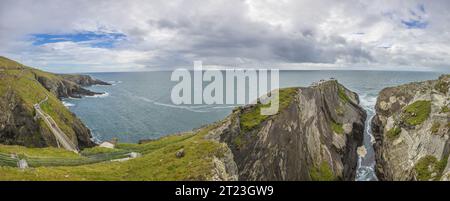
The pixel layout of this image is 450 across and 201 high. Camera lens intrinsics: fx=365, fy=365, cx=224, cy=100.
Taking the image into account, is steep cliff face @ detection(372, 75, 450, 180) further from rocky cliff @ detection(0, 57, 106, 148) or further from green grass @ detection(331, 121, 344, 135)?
rocky cliff @ detection(0, 57, 106, 148)

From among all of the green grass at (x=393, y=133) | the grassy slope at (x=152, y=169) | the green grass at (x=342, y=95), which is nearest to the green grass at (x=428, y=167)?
the green grass at (x=393, y=133)

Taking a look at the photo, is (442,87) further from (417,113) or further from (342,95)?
(342,95)

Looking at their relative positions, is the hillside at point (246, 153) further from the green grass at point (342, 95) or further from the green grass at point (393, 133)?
the green grass at point (393, 133)

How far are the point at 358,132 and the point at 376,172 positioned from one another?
29.7 metres

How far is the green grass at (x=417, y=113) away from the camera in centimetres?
9462

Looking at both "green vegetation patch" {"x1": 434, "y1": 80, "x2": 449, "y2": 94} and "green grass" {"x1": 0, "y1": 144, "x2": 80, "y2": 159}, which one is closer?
"green grass" {"x1": 0, "y1": 144, "x2": 80, "y2": 159}

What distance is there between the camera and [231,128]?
250 feet

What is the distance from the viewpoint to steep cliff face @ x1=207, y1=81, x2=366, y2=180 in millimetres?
74875

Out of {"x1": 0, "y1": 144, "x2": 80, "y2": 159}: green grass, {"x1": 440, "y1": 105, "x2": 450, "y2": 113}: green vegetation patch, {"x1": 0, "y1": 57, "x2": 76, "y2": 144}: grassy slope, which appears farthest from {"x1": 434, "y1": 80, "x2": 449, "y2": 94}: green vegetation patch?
{"x1": 0, "y1": 57, "x2": 76, "y2": 144}: grassy slope

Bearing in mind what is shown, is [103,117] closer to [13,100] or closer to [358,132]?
[13,100]

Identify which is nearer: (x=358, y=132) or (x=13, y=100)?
(x=13, y=100)

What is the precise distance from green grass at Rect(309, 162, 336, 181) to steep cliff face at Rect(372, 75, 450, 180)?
14.0m

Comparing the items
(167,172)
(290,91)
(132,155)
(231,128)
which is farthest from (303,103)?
(167,172)

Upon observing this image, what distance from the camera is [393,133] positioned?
10038cm
